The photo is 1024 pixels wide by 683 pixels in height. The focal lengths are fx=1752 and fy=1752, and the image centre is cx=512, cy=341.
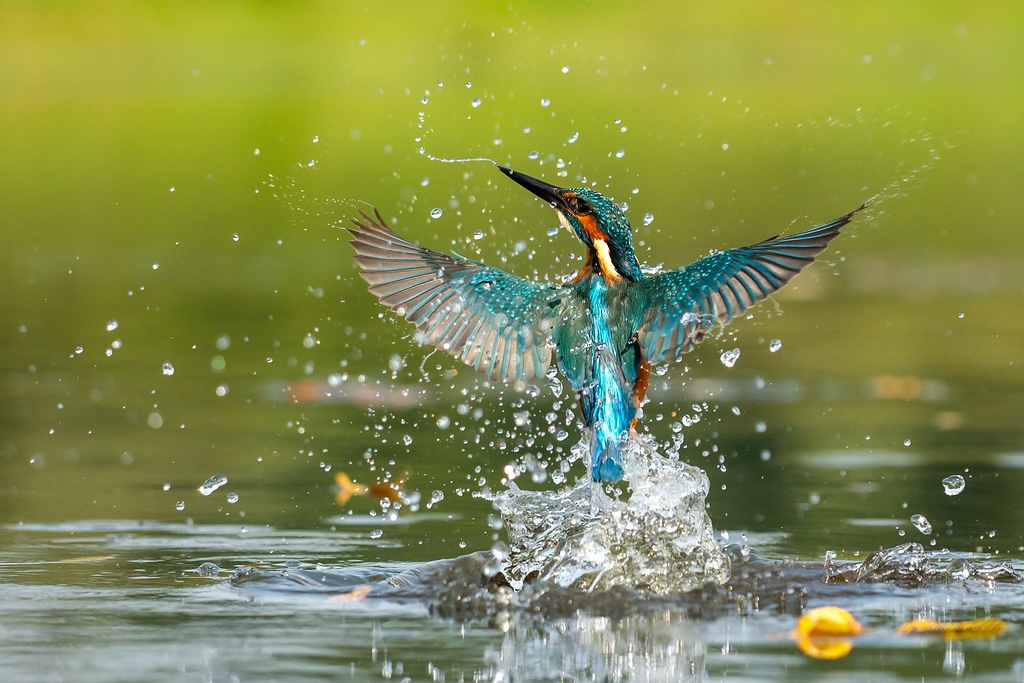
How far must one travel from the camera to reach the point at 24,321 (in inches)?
438

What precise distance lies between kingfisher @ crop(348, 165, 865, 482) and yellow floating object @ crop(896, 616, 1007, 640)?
1110 millimetres

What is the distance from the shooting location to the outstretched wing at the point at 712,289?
18.7 feet

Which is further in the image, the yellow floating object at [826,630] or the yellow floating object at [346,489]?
the yellow floating object at [346,489]

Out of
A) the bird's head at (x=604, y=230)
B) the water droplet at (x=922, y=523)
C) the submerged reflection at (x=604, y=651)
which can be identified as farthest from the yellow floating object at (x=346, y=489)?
the water droplet at (x=922, y=523)

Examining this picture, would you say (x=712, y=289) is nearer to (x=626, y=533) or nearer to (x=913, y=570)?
(x=626, y=533)

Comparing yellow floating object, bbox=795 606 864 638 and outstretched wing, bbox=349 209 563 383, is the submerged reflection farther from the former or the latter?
outstretched wing, bbox=349 209 563 383

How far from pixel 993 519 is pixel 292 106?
71.8 feet

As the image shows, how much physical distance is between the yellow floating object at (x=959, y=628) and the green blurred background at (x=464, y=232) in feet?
3.24

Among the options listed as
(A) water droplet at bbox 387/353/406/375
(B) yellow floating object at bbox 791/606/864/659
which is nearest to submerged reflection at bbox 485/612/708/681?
(B) yellow floating object at bbox 791/606/864/659

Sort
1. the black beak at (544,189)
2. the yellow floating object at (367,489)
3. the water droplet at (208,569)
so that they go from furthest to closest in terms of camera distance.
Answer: the yellow floating object at (367,489) < the black beak at (544,189) < the water droplet at (208,569)

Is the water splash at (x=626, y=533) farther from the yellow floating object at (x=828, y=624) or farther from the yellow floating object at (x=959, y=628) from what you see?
the yellow floating object at (x=959, y=628)

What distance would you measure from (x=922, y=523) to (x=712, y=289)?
3.91ft

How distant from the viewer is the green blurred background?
721 centimetres

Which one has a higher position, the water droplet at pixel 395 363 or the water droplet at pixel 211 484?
the water droplet at pixel 395 363
